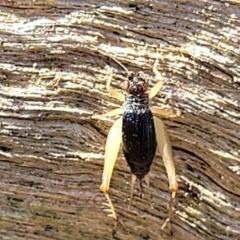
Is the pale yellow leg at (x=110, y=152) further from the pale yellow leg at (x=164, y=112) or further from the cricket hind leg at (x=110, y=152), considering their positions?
the pale yellow leg at (x=164, y=112)

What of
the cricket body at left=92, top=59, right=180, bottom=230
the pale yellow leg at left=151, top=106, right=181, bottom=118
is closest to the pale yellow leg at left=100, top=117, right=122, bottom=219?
the cricket body at left=92, top=59, right=180, bottom=230

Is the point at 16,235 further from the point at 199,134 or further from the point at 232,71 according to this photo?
the point at 232,71

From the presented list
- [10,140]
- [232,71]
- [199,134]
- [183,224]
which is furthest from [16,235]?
[232,71]

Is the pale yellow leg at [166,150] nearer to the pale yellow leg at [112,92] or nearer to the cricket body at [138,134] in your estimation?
the cricket body at [138,134]

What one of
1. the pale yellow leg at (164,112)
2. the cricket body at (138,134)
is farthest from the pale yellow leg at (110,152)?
the pale yellow leg at (164,112)

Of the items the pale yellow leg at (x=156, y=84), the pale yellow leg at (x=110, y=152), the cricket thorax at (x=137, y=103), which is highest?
the pale yellow leg at (x=156, y=84)

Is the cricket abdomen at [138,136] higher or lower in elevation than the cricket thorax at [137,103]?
lower
